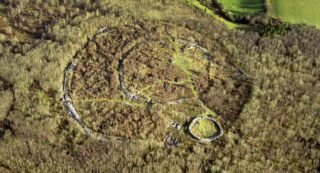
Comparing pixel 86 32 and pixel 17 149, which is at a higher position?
pixel 86 32

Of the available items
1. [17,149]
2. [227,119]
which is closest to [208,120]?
[227,119]

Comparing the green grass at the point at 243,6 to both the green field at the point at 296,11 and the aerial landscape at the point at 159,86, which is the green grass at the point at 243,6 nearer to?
the aerial landscape at the point at 159,86

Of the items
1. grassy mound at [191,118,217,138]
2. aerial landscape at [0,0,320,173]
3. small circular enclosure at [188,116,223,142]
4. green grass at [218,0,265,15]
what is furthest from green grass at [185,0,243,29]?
grassy mound at [191,118,217,138]

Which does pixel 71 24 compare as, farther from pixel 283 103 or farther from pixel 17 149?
pixel 283 103

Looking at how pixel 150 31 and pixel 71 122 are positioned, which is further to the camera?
pixel 150 31

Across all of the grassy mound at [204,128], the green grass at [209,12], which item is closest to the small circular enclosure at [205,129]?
the grassy mound at [204,128]

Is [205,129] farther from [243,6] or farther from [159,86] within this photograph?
[243,6]

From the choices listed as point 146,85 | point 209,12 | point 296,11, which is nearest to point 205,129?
point 146,85
